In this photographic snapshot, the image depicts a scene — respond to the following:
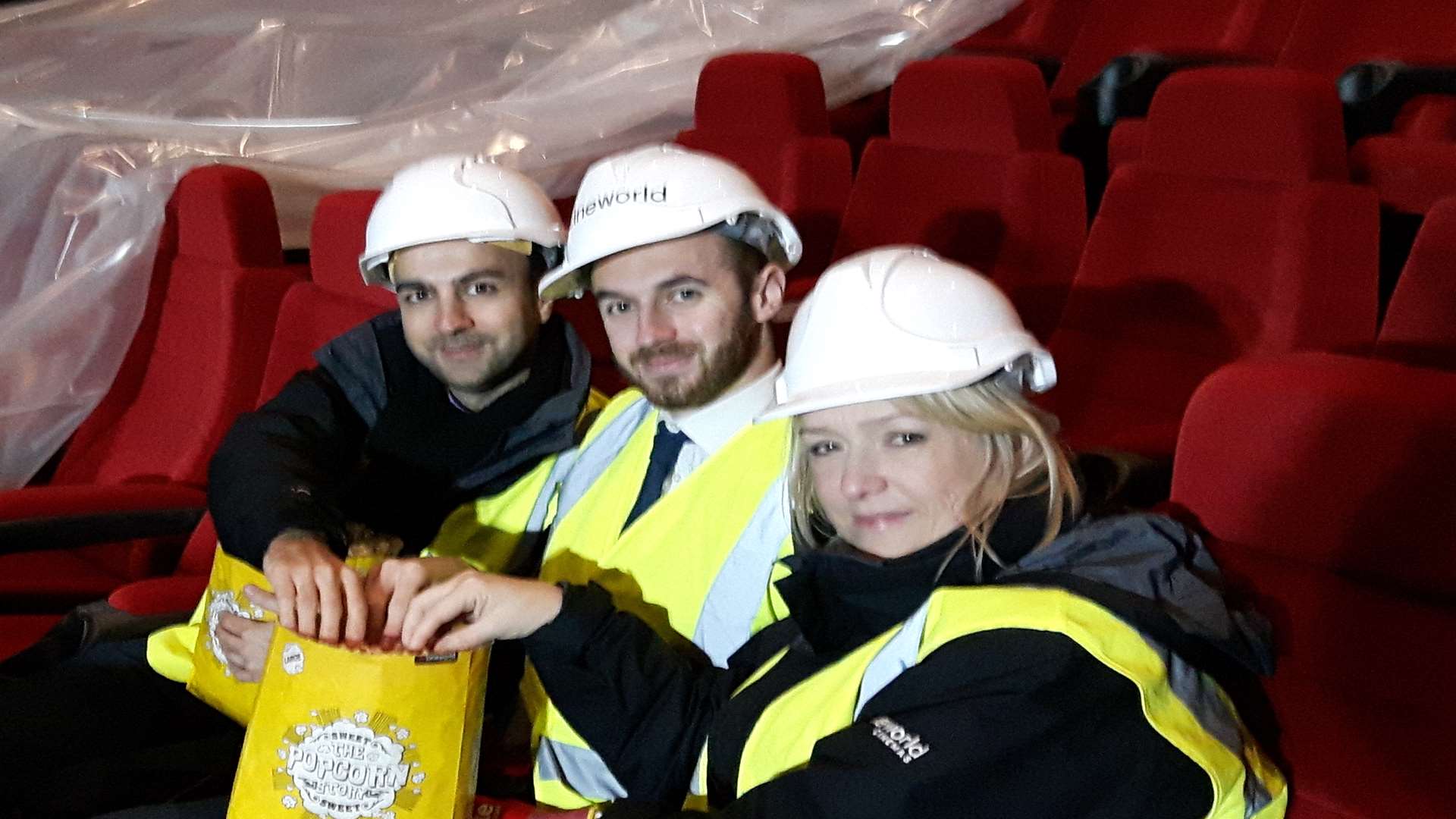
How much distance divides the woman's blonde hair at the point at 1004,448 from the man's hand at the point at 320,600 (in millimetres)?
482

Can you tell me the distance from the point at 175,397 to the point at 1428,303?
2.21m

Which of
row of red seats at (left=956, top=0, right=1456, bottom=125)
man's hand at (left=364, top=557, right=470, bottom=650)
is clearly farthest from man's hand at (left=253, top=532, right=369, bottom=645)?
row of red seats at (left=956, top=0, right=1456, bottom=125)

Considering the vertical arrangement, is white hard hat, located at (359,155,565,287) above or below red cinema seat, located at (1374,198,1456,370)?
above

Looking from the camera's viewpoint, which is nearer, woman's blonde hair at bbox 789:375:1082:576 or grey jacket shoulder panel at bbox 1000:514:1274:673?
grey jacket shoulder panel at bbox 1000:514:1274:673

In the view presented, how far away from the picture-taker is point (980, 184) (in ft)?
8.64

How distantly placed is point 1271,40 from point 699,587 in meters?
2.74

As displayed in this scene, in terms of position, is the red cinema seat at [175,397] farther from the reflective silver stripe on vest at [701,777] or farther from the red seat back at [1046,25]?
the red seat back at [1046,25]

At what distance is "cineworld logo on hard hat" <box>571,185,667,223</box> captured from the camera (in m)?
1.42

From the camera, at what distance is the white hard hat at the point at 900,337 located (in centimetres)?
110

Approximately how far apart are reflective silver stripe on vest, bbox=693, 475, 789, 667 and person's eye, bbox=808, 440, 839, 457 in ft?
0.53

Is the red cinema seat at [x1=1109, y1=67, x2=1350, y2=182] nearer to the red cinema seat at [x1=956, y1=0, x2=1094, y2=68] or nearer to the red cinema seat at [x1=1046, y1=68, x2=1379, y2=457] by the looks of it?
the red cinema seat at [x1=1046, y1=68, x2=1379, y2=457]

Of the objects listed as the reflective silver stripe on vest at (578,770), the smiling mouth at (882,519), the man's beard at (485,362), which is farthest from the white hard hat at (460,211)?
the smiling mouth at (882,519)

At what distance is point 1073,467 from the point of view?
1.16 metres

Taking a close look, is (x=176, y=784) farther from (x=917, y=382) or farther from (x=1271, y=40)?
(x=1271, y=40)
